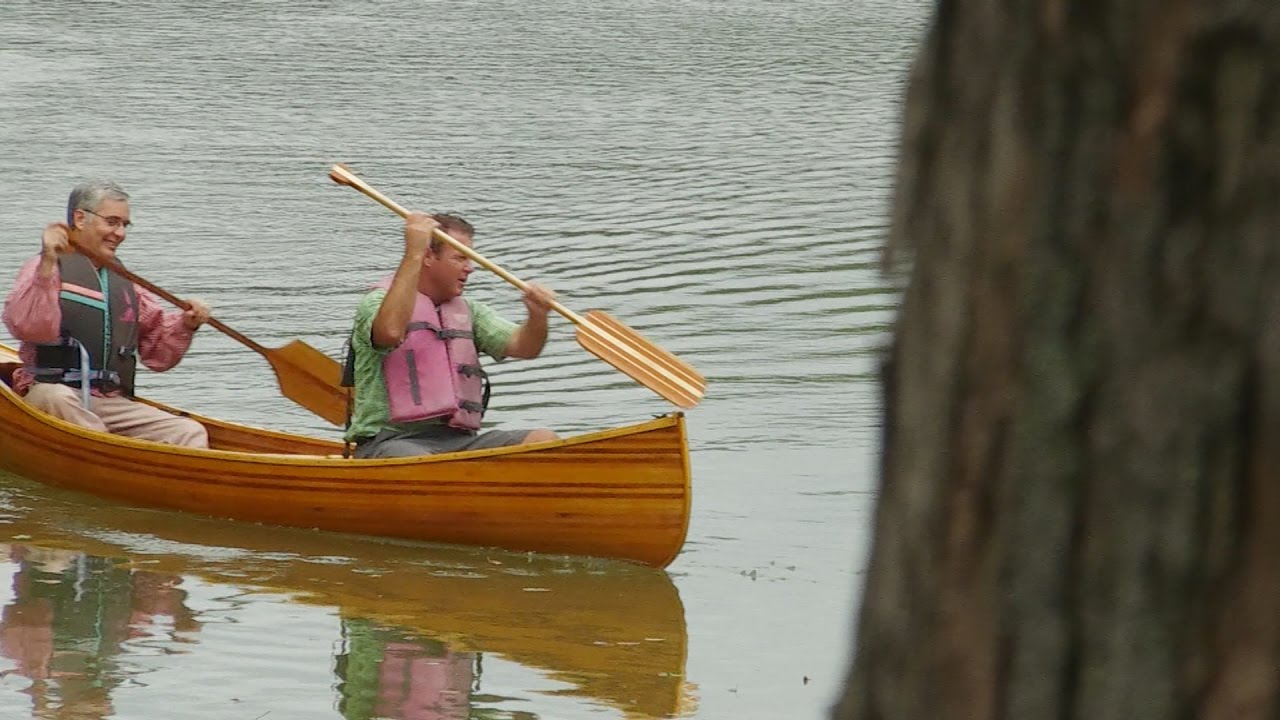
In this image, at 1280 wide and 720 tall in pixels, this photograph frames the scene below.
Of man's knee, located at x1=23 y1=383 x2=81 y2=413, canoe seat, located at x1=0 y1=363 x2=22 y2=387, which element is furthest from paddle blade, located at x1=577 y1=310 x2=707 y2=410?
canoe seat, located at x1=0 y1=363 x2=22 y2=387

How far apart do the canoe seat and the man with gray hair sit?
1.01 feet

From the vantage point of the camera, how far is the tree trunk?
156 centimetres

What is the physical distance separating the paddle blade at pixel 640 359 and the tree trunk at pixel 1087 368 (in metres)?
5.93

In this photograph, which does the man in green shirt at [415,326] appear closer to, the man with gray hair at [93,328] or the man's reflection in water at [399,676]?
the man with gray hair at [93,328]

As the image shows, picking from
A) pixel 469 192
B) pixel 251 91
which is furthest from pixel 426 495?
pixel 251 91

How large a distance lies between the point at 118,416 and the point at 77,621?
2.12 meters

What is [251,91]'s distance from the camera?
2178 cm

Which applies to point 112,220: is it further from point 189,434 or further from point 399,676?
point 399,676

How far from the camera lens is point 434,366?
762 centimetres

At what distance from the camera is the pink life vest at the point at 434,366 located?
7.57m

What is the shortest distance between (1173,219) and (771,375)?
9.33m

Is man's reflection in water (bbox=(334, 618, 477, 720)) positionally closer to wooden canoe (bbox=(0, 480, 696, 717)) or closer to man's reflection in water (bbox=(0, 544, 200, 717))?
wooden canoe (bbox=(0, 480, 696, 717))

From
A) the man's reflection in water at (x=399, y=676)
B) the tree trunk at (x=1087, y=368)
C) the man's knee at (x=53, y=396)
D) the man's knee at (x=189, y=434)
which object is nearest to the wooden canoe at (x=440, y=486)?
the man's knee at (x=53, y=396)

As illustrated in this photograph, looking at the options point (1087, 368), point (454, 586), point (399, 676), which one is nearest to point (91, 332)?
point (454, 586)
